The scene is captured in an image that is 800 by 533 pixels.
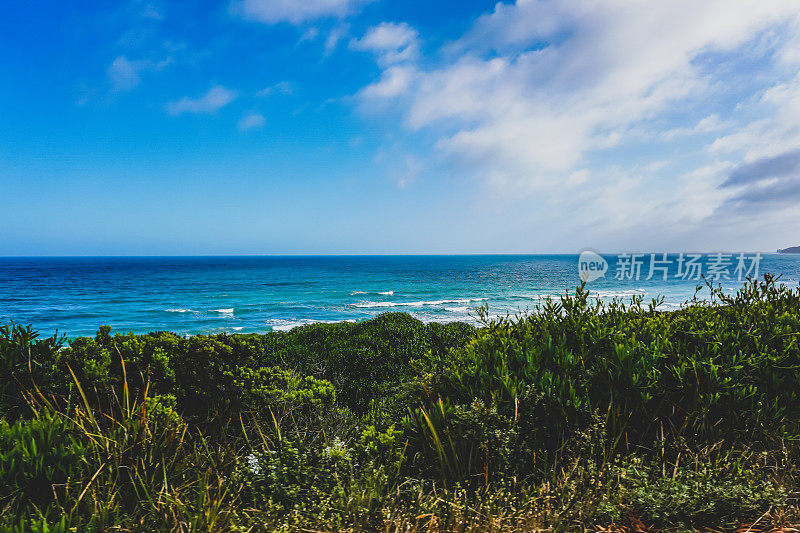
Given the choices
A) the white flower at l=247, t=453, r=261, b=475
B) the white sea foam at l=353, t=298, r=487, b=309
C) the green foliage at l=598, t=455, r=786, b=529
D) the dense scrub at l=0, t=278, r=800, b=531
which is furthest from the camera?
the white sea foam at l=353, t=298, r=487, b=309

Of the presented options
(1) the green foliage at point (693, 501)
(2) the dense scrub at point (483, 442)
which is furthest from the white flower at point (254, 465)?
(1) the green foliage at point (693, 501)

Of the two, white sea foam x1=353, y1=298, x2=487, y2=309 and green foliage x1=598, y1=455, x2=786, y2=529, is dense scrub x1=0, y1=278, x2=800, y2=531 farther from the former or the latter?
white sea foam x1=353, y1=298, x2=487, y2=309

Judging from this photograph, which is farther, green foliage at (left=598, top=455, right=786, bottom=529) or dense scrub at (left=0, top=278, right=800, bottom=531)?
dense scrub at (left=0, top=278, right=800, bottom=531)

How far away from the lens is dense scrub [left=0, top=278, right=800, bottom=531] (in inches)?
99.0

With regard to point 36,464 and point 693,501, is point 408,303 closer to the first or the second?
point 36,464

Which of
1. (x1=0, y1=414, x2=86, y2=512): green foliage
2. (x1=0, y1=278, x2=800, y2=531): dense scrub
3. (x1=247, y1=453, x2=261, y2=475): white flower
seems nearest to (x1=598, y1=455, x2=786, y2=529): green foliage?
(x1=0, y1=278, x2=800, y2=531): dense scrub

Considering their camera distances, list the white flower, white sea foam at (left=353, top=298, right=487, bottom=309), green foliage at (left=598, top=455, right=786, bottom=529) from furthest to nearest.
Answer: white sea foam at (left=353, top=298, right=487, bottom=309) → the white flower → green foliage at (left=598, top=455, right=786, bottom=529)

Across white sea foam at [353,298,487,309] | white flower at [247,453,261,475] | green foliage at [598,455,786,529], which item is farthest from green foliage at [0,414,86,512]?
white sea foam at [353,298,487,309]

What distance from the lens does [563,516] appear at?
252 centimetres

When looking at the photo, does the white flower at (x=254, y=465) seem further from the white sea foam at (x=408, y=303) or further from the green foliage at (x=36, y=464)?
the white sea foam at (x=408, y=303)

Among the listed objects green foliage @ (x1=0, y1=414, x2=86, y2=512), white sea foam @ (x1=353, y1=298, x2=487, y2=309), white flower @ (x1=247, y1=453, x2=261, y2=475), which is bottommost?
white sea foam @ (x1=353, y1=298, x2=487, y2=309)

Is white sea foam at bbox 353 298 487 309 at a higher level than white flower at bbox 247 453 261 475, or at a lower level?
lower

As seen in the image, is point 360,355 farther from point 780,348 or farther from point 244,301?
point 244,301

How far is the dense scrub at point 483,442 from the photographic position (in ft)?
8.25
